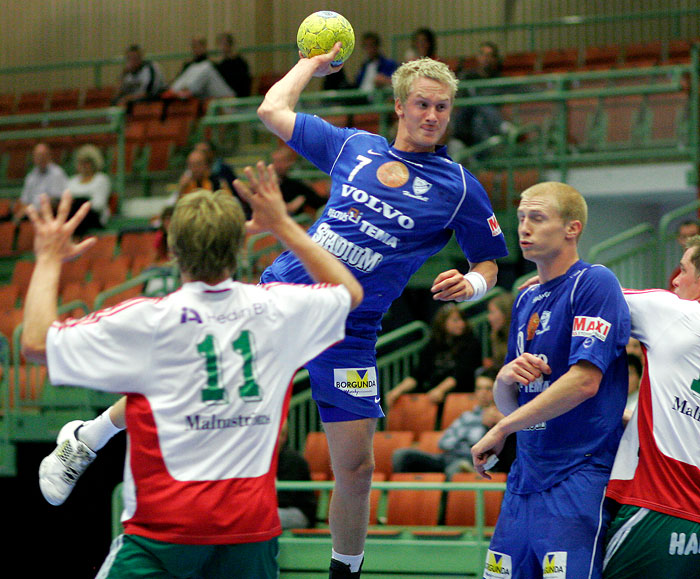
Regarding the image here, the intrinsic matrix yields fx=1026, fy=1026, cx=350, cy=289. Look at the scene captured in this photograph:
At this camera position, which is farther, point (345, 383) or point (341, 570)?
point (341, 570)

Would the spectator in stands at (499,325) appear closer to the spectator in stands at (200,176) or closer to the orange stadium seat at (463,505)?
the orange stadium seat at (463,505)

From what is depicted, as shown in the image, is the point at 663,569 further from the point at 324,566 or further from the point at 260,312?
the point at 324,566

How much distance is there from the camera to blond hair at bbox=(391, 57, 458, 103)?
4.48 metres

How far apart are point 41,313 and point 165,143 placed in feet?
36.5

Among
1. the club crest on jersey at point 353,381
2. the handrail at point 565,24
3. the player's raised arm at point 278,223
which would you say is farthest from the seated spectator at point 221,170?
the player's raised arm at point 278,223

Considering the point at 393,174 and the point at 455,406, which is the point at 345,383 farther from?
the point at 455,406

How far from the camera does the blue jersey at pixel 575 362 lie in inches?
147

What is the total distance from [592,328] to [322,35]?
1.82 metres

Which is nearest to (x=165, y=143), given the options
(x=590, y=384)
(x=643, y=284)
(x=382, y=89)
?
(x=382, y=89)

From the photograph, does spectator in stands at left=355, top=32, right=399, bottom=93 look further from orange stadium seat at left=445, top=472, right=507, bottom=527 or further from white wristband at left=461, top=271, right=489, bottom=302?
white wristband at left=461, top=271, right=489, bottom=302

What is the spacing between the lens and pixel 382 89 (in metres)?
11.9

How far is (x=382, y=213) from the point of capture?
4.45m

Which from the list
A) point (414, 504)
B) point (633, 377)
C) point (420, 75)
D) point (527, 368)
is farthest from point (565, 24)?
point (527, 368)

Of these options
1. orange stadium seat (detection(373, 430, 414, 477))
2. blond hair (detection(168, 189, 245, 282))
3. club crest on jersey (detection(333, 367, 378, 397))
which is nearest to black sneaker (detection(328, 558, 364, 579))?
club crest on jersey (detection(333, 367, 378, 397))
